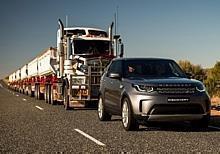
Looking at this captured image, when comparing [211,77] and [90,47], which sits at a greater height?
[90,47]

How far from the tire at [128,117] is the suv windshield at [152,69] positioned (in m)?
0.88

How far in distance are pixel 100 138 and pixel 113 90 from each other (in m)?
2.46

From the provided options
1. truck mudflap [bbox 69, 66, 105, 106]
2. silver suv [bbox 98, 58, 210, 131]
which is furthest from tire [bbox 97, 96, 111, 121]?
truck mudflap [bbox 69, 66, 105, 106]

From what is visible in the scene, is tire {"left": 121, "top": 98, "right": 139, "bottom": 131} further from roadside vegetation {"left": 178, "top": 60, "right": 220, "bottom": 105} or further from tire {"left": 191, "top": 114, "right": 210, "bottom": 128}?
roadside vegetation {"left": 178, "top": 60, "right": 220, "bottom": 105}

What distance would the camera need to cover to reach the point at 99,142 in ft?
29.1

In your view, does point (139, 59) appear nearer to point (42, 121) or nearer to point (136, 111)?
point (136, 111)

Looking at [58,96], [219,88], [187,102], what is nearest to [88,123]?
[187,102]

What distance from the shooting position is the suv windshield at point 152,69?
447 inches

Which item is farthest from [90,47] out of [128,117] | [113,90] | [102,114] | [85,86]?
[128,117]

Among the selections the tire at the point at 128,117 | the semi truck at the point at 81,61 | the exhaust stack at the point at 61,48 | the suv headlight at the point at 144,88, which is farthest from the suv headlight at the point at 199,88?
the exhaust stack at the point at 61,48

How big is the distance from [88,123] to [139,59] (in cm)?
229

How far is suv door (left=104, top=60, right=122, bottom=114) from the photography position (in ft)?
37.2

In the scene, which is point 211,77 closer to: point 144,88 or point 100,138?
point 144,88

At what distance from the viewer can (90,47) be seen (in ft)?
61.5
